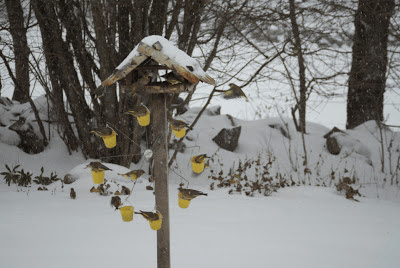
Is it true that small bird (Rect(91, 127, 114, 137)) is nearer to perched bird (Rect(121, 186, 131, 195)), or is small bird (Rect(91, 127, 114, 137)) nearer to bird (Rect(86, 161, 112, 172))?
bird (Rect(86, 161, 112, 172))

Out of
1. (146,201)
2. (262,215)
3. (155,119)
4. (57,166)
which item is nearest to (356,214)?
(262,215)

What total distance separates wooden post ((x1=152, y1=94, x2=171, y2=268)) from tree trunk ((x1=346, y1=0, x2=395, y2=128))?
5507 millimetres

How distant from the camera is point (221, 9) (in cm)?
542

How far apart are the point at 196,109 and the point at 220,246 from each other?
5.33 m

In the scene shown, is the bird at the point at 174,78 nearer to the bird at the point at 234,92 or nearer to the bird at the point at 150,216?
the bird at the point at 234,92

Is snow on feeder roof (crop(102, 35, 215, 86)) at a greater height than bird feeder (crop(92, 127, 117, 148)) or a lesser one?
greater

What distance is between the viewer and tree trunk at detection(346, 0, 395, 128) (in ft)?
22.2

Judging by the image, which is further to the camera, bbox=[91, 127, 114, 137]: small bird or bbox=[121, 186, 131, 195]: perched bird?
bbox=[121, 186, 131, 195]: perched bird

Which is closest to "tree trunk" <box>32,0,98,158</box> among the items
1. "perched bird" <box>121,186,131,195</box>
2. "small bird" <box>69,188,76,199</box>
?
"perched bird" <box>121,186,131,195</box>

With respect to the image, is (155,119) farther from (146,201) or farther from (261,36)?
(261,36)

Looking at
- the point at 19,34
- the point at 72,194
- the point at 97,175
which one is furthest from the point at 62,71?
the point at 97,175

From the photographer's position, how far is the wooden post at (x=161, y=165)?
2.05m

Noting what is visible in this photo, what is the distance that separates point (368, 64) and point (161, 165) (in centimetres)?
622

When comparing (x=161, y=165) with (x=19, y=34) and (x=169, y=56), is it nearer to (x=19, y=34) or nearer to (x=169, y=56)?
(x=169, y=56)
